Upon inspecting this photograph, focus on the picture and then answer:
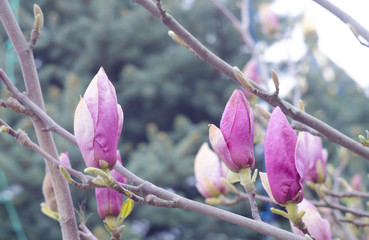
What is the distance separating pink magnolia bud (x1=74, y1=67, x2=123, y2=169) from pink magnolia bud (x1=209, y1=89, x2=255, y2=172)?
0.33 feet

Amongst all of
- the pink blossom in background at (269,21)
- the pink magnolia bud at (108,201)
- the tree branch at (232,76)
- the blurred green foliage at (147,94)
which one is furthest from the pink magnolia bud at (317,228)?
the blurred green foliage at (147,94)

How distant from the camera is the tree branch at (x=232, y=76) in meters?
0.42

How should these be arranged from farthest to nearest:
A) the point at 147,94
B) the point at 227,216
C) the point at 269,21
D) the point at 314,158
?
the point at 147,94, the point at 269,21, the point at 314,158, the point at 227,216

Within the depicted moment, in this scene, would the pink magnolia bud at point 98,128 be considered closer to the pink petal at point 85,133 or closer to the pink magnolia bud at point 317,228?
the pink petal at point 85,133

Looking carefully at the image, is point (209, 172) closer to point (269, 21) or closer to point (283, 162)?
point (283, 162)

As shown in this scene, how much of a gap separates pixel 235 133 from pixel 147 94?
11.0ft

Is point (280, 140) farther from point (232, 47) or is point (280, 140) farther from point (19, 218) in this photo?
point (232, 47)

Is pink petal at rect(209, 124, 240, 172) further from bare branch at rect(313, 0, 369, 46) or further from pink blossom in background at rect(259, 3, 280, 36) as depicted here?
pink blossom in background at rect(259, 3, 280, 36)

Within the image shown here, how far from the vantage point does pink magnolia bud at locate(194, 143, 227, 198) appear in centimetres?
70

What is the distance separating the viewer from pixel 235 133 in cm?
44

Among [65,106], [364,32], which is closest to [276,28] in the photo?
[364,32]

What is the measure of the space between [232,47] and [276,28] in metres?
3.19

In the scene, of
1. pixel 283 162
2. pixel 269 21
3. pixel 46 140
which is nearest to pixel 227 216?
pixel 283 162

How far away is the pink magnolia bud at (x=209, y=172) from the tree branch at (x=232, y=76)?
237 mm
